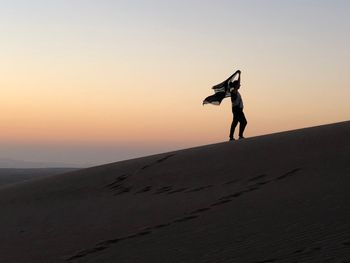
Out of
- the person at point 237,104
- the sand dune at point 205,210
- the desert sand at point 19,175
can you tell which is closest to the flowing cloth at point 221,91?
the person at point 237,104

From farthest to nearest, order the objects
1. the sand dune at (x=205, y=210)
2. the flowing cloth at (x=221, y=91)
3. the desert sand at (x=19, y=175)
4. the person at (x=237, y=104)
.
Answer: the desert sand at (x=19, y=175) < the flowing cloth at (x=221, y=91) < the person at (x=237, y=104) < the sand dune at (x=205, y=210)

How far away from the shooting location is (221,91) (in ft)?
39.1

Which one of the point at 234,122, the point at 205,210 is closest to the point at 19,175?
the point at 234,122

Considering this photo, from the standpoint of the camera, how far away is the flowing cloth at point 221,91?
38.4ft

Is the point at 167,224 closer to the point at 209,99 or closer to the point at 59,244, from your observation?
the point at 59,244

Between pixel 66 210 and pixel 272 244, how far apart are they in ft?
15.5

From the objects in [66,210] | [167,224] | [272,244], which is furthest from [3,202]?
[272,244]

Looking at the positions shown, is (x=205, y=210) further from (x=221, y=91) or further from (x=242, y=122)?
(x=221, y=91)

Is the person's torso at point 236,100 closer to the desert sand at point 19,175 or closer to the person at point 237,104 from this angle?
the person at point 237,104

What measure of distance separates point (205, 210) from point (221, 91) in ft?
20.7

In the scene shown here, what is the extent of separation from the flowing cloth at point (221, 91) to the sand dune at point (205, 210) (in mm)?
1421

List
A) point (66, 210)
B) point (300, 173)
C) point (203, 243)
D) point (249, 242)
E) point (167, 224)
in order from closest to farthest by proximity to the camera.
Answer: point (249, 242) → point (203, 243) → point (167, 224) → point (300, 173) → point (66, 210)

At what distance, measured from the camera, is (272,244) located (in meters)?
4.21

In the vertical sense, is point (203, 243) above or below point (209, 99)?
below
